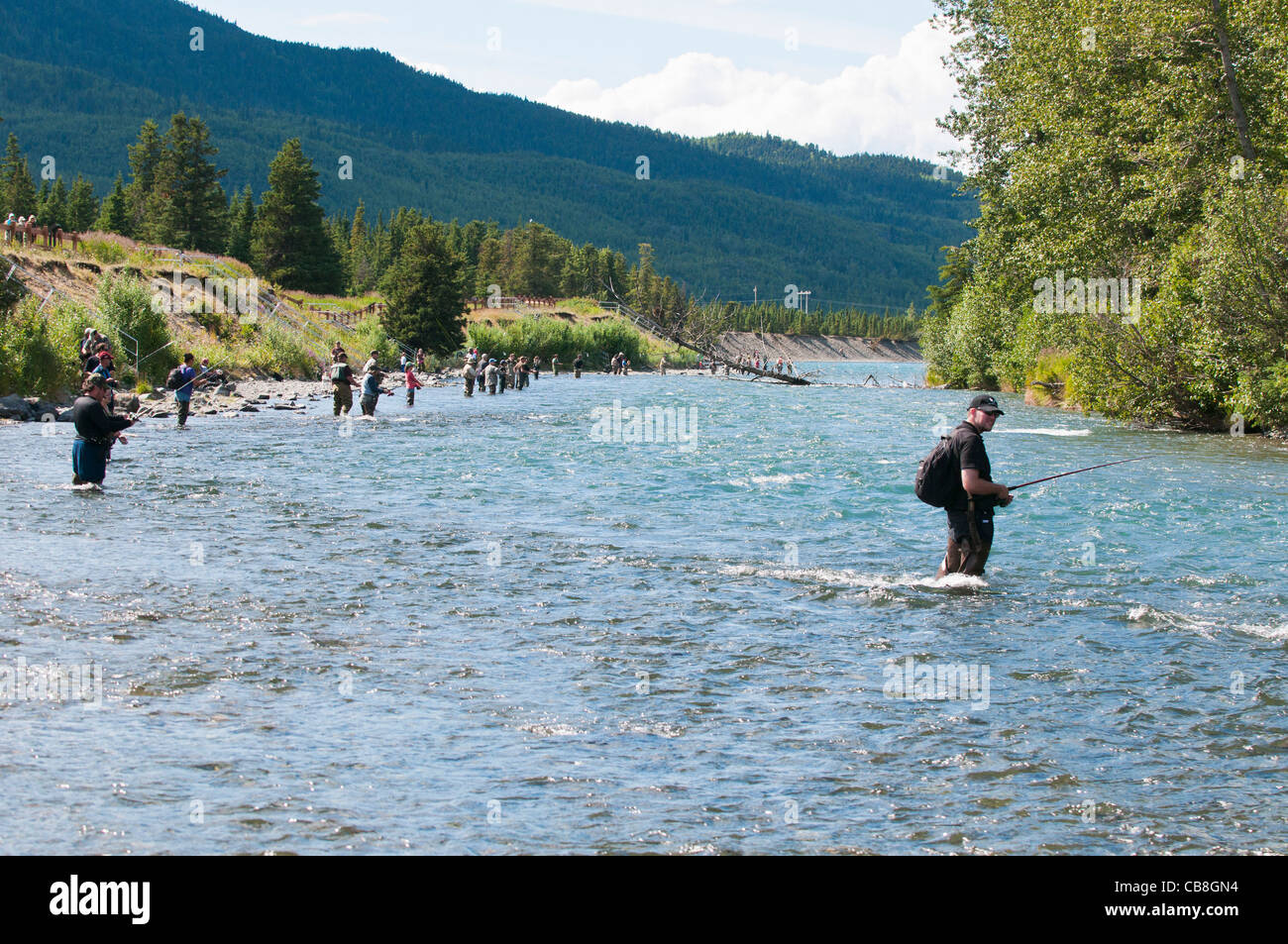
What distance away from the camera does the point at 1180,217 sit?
37.5m

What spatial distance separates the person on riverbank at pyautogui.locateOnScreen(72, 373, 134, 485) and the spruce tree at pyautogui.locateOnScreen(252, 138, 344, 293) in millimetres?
79507

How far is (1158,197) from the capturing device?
35.8 metres

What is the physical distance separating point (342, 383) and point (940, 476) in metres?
28.8

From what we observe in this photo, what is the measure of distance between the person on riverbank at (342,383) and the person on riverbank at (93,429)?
17.1m

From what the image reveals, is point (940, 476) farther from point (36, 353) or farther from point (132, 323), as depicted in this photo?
point (132, 323)

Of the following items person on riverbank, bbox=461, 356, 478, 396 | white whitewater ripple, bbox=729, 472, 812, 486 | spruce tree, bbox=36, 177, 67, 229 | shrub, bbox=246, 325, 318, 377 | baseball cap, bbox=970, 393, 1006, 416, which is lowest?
white whitewater ripple, bbox=729, 472, 812, 486

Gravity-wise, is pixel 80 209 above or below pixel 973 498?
above

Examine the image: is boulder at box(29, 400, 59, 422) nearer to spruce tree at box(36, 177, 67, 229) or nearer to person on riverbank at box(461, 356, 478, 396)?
person on riverbank at box(461, 356, 478, 396)

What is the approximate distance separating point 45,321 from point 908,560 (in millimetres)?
33693

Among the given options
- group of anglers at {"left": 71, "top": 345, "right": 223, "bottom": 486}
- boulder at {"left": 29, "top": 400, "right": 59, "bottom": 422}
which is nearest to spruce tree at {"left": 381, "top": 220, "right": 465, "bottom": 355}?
boulder at {"left": 29, "top": 400, "right": 59, "bottom": 422}

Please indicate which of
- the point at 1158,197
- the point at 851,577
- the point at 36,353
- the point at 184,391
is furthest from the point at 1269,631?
the point at 36,353

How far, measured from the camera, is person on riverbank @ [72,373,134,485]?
1945 cm
